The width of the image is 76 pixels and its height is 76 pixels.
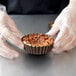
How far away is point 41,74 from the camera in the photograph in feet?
2.35

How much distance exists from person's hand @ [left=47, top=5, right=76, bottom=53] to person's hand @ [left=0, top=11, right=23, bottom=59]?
118 mm

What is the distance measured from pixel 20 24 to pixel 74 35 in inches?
10.3

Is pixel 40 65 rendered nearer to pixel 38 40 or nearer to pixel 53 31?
pixel 38 40

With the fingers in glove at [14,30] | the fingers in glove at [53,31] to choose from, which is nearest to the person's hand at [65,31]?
the fingers in glove at [53,31]

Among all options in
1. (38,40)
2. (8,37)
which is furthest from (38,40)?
(8,37)

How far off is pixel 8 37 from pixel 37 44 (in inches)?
4.8

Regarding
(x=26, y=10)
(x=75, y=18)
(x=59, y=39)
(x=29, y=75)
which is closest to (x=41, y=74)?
(x=29, y=75)

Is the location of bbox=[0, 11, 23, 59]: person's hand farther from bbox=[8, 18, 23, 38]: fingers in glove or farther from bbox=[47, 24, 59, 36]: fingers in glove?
bbox=[47, 24, 59, 36]: fingers in glove

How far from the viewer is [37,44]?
2.51ft

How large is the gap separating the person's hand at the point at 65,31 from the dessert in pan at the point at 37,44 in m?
0.04

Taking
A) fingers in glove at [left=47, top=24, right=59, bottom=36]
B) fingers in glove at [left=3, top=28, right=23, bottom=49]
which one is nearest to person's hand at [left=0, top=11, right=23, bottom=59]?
fingers in glove at [left=3, top=28, right=23, bottom=49]

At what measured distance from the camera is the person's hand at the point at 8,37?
0.80 m

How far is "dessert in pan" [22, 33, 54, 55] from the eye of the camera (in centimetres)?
75

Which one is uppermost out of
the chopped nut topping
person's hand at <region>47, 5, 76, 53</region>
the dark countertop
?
the chopped nut topping
